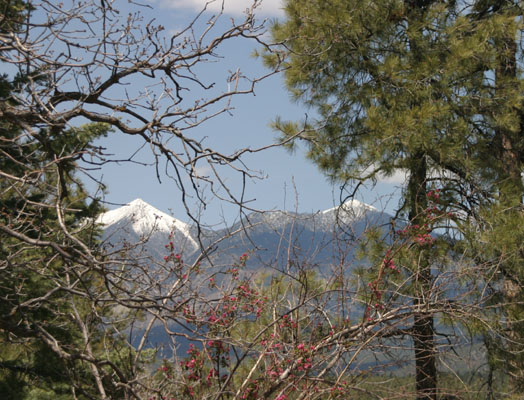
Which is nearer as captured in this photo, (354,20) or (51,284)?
(51,284)

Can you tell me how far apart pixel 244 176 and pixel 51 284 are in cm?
548

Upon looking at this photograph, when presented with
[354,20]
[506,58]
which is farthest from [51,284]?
[506,58]

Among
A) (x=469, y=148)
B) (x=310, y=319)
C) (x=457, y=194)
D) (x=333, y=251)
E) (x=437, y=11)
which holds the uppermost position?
(x=437, y=11)

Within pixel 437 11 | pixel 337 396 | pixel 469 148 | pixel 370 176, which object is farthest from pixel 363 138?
pixel 337 396

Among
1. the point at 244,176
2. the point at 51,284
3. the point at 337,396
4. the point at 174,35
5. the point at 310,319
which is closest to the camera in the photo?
the point at 244,176

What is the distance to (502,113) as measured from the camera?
946 cm

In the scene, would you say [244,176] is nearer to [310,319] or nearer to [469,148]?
[310,319]

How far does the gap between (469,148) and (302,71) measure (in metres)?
3.09

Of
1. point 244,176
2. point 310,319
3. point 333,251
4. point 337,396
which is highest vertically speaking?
point 244,176

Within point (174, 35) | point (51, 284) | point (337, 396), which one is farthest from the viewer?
point (51, 284)

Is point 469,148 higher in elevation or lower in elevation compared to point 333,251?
higher

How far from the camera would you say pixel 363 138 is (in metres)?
9.39

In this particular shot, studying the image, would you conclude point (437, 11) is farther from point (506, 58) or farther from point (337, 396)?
point (337, 396)

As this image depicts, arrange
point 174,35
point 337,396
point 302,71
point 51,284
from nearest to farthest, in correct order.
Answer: point 174,35 → point 337,396 → point 51,284 → point 302,71
